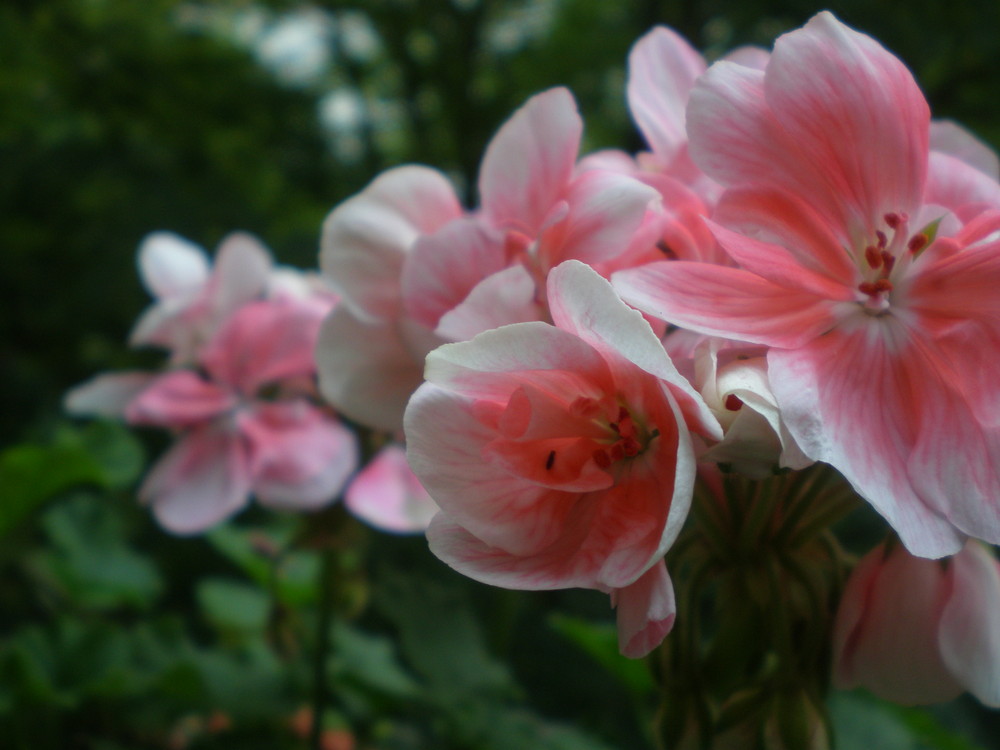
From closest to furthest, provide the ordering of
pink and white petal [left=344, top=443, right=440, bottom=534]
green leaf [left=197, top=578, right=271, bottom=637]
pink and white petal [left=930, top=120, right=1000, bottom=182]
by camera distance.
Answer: pink and white petal [left=930, top=120, right=1000, bottom=182] → pink and white petal [left=344, top=443, right=440, bottom=534] → green leaf [left=197, top=578, right=271, bottom=637]

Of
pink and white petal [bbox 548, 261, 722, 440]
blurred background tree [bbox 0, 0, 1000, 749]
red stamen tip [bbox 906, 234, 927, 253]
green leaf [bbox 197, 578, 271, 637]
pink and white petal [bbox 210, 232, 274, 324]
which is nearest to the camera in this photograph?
pink and white petal [bbox 548, 261, 722, 440]

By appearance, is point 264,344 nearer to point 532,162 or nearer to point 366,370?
point 366,370

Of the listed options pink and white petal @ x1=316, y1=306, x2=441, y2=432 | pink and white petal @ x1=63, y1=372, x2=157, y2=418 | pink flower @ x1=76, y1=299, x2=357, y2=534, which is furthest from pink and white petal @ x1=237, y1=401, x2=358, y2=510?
pink and white petal @ x1=316, y1=306, x2=441, y2=432

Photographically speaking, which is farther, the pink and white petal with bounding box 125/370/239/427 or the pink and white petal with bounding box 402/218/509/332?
the pink and white petal with bounding box 125/370/239/427

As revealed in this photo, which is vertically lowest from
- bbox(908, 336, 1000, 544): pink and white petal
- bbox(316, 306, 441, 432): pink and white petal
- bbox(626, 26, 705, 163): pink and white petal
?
bbox(316, 306, 441, 432): pink and white petal

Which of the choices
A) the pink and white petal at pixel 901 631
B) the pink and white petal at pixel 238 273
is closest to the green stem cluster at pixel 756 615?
the pink and white petal at pixel 901 631

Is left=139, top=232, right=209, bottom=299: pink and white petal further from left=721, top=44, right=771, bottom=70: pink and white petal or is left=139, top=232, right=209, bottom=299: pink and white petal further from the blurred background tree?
left=721, top=44, right=771, bottom=70: pink and white petal

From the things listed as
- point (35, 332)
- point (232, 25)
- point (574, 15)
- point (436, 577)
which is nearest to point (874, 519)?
point (436, 577)
